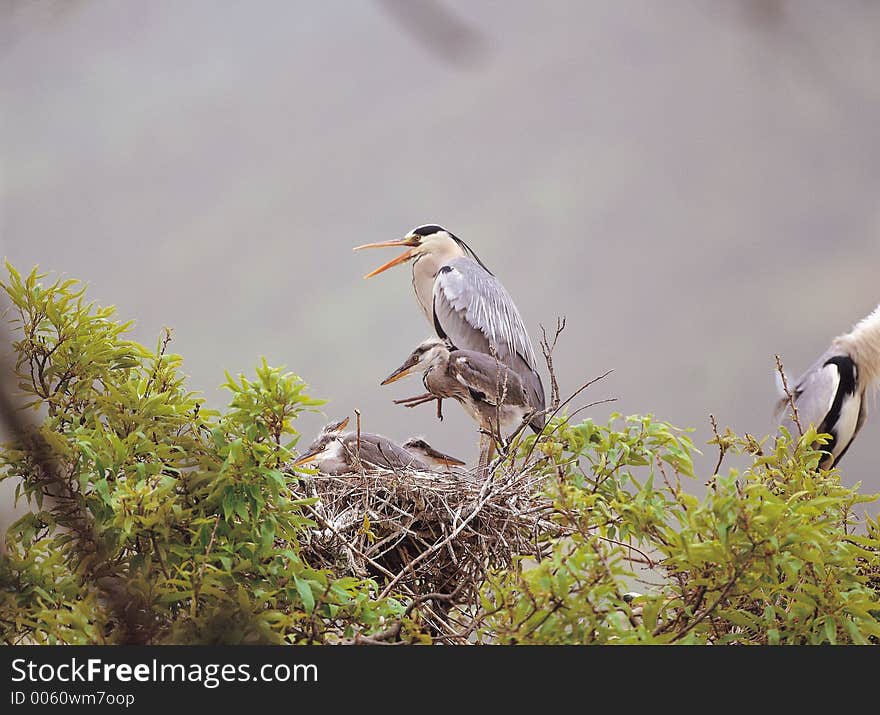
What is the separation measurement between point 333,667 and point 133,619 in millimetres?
426

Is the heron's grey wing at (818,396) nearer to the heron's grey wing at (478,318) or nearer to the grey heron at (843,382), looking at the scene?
the grey heron at (843,382)

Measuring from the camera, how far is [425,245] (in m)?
2.36

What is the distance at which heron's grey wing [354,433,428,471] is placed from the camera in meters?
1.76

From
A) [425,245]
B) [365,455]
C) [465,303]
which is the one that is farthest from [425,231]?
[365,455]

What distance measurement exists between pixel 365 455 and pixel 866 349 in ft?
4.62

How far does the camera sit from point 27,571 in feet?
2.90

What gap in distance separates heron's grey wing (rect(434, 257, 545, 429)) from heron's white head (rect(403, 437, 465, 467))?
0.89ft

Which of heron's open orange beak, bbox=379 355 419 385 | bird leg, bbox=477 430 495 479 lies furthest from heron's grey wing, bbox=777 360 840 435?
heron's open orange beak, bbox=379 355 419 385

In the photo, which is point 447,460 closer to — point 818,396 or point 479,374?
point 479,374

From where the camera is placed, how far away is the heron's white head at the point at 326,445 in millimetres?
1849

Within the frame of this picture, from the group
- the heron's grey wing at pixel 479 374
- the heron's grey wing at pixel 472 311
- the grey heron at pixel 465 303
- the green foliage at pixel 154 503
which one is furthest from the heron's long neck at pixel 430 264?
the green foliage at pixel 154 503

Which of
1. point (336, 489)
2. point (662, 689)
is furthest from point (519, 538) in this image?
point (662, 689)

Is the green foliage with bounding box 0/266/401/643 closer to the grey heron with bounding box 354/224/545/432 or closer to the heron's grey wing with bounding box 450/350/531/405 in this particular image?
the heron's grey wing with bounding box 450/350/531/405

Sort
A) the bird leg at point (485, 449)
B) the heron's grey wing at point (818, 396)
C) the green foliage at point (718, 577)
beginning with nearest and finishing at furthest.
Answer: the green foliage at point (718, 577) < the bird leg at point (485, 449) < the heron's grey wing at point (818, 396)
